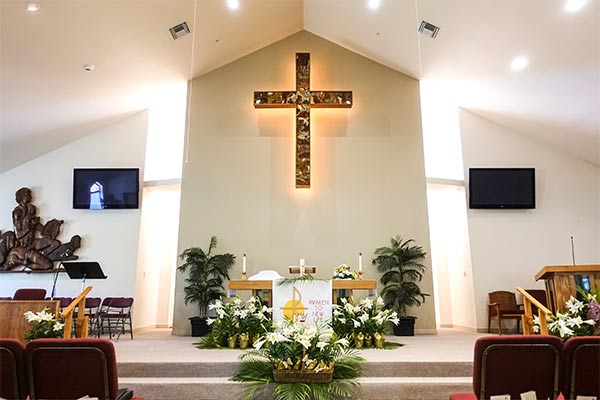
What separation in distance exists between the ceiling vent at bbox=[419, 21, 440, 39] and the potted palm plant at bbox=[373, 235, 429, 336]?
120 inches

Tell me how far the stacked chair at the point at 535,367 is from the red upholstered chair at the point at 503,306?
4667 mm

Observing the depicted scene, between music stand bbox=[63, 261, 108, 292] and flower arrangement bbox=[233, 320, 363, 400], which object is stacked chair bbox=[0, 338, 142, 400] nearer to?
flower arrangement bbox=[233, 320, 363, 400]

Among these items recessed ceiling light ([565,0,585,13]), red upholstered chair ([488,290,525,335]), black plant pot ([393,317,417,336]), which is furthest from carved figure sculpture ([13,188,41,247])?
recessed ceiling light ([565,0,585,13])

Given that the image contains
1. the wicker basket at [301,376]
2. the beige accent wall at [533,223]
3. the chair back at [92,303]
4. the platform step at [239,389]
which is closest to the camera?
the wicker basket at [301,376]

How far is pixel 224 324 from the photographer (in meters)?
5.89

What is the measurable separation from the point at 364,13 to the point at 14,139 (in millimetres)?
5685

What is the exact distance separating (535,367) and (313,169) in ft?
18.4

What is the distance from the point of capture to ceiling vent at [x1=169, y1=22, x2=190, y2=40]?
23.6 feet

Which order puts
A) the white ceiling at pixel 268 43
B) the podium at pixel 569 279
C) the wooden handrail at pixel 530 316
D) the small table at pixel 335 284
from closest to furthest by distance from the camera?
the wooden handrail at pixel 530 316, the podium at pixel 569 279, the white ceiling at pixel 268 43, the small table at pixel 335 284

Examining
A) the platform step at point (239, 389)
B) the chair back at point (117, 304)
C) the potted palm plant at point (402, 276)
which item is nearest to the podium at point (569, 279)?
the platform step at point (239, 389)

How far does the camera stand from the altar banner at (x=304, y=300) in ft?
18.3

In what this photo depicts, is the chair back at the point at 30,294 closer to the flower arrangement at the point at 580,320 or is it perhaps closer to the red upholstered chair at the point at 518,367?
the red upholstered chair at the point at 518,367

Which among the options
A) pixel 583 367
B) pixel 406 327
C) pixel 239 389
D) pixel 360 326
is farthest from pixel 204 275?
pixel 583 367

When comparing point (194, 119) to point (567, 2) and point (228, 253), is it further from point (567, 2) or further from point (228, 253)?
point (567, 2)
